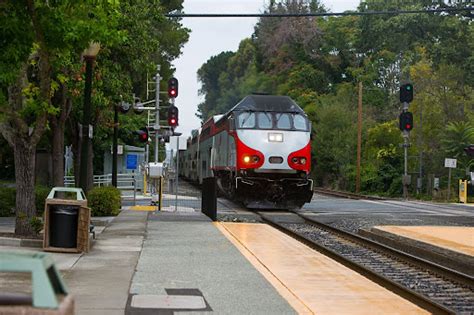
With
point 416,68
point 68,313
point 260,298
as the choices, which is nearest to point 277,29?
point 416,68

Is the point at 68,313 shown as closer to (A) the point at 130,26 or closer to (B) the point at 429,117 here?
(A) the point at 130,26

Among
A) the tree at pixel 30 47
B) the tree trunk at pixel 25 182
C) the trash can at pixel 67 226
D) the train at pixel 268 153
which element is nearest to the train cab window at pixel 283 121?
the train at pixel 268 153

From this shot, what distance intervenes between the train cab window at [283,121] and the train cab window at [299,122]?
0.82 ft

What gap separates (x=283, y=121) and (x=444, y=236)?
9672 millimetres

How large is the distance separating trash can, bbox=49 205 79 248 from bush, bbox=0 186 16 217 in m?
8.50

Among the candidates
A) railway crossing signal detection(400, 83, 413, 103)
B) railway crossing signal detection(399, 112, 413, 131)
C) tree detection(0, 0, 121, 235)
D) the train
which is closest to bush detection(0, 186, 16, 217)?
tree detection(0, 0, 121, 235)

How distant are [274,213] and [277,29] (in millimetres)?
51661

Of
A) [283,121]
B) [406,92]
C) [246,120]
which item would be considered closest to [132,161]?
[406,92]

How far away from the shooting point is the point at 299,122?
25.4 m

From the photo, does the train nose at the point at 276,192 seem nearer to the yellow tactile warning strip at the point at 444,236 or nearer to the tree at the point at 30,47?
the yellow tactile warning strip at the point at 444,236

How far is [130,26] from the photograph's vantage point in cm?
2172

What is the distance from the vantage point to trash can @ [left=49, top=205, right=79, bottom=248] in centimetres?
1232

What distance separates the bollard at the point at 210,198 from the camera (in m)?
20.3

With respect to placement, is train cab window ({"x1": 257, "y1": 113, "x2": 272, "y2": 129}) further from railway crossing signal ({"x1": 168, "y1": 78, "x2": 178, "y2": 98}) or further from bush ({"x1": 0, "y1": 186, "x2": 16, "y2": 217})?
bush ({"x1": 0, "y1": 186, "x2": 16, "y2": 217})
